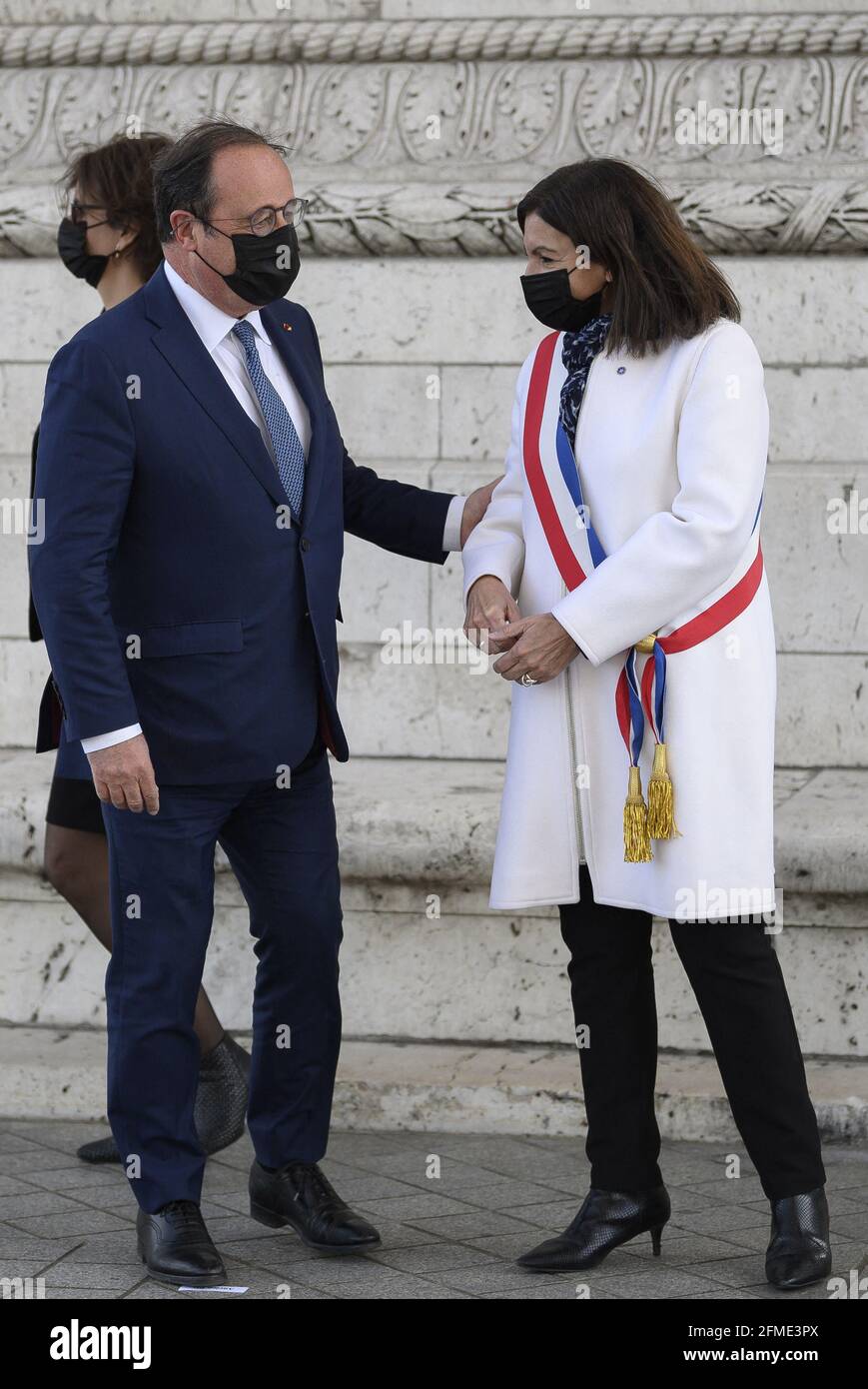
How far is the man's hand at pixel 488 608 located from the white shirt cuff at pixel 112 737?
63 centimetres

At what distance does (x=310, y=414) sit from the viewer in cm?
380

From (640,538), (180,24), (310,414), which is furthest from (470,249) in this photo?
(640,538)

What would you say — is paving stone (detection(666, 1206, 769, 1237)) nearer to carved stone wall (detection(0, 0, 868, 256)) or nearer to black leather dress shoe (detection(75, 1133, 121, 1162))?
black leather dress shoe (detection(75, 1133, 121, 1162))

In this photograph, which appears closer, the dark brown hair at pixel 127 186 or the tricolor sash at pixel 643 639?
the tricolor sash at pixel 643 639

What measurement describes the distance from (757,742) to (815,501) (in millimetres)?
1878

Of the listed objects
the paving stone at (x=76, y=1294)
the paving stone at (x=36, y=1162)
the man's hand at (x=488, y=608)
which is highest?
the man's hand at (x=488, y=608)

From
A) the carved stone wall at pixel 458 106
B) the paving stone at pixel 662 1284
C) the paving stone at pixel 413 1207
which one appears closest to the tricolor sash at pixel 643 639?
the paving stone at pixel 662 1284

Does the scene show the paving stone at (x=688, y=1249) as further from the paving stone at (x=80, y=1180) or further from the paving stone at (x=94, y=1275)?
the paving stone at (x=80, y=1180)

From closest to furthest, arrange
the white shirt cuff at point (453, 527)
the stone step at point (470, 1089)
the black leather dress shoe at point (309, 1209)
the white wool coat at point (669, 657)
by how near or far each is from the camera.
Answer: the white wool coat at point (669, 657)
the black leather dress shoe at point (309, 1209)
the white shirt cuff at point (453, 527)
the stone step at point (470, 1089)

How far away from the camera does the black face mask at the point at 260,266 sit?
360cm

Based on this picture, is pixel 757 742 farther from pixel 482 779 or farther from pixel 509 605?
pixel 482 779

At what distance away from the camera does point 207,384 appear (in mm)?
3613

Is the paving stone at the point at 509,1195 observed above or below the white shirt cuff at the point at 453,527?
below
